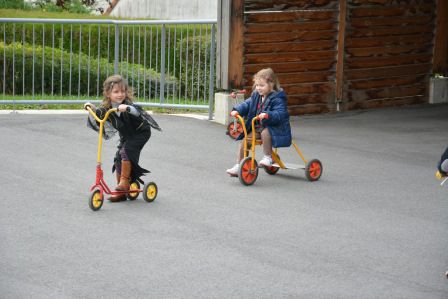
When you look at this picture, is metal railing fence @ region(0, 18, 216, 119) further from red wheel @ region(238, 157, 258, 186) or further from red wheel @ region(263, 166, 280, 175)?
red wheel @ region(238, 157, 258, 186)

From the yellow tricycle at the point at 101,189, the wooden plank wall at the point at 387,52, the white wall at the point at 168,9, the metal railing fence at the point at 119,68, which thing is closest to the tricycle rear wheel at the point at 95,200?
the yellow tricycle at the point at 101,189

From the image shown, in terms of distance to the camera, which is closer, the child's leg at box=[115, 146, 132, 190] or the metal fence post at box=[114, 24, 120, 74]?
the child's leg at box=[115, 146, 132, 190]

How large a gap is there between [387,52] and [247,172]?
26.1 feet

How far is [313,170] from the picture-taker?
1117cm

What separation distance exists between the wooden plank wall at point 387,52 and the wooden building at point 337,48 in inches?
0.6

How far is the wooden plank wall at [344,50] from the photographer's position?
52.3 feet

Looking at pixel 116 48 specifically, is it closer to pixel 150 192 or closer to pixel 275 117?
pixel 275 117

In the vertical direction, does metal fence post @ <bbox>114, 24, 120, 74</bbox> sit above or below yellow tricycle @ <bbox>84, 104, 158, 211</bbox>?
above

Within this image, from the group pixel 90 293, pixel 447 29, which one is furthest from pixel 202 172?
pixel 447 29

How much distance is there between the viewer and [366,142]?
14.2 meters

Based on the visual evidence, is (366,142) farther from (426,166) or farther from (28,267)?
(28,267)

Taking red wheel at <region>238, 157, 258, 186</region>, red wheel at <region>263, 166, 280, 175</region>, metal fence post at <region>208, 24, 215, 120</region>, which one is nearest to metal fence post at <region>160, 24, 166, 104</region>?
metal fence post at <region>208, 24, 215, 120</region>

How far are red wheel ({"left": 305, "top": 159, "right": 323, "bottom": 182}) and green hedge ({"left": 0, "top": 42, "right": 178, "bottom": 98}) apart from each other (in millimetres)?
6325

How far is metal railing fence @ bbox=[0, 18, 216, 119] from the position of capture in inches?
660
